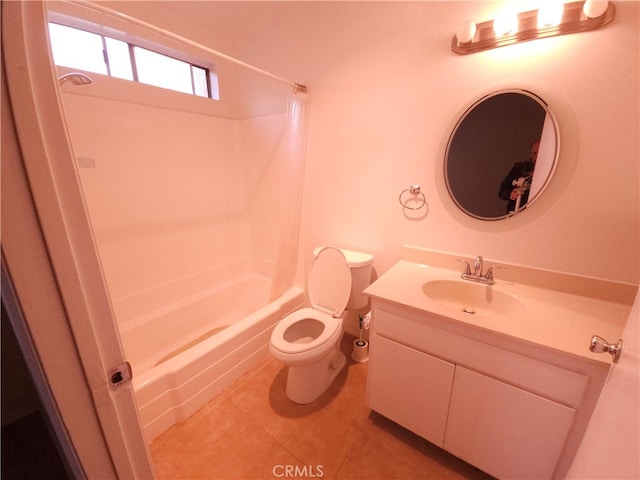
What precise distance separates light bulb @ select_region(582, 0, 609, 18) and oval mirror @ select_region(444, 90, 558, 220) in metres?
0.28

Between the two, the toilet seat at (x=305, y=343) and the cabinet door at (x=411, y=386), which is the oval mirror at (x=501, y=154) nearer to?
the cabinet door at (x=411, y=386)

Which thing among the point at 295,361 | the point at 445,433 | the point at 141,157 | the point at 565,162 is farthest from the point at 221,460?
the point at 565,162

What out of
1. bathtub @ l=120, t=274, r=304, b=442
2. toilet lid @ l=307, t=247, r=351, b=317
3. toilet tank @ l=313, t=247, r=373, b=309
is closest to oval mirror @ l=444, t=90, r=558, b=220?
toilet tank @ l=313, t=247, r=373, b=309

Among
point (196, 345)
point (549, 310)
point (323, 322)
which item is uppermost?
point (549, 310)

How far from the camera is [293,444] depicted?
1282mm

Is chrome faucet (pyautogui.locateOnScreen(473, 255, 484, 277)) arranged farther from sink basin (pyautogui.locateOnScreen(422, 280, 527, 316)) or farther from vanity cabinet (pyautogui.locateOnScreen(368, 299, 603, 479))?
vanity cabinet (pyautogui.locateOnScreen(368, 299, 603, 479))

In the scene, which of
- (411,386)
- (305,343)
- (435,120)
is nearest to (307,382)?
(305,343)

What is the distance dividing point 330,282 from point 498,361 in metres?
0.99

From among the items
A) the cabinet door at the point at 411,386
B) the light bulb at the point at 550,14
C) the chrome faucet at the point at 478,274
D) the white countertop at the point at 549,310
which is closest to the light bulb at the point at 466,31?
the light bulb at the point at 550,14

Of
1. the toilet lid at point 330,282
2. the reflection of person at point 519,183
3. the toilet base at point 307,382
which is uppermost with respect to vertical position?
the reflection of person at point 519,183

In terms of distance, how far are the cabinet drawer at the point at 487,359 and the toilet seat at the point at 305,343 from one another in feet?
1.15

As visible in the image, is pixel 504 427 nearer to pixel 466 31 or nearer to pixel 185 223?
pixel 466 31

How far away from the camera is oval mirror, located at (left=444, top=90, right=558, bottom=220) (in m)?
1.15

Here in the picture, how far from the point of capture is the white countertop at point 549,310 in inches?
34.8
